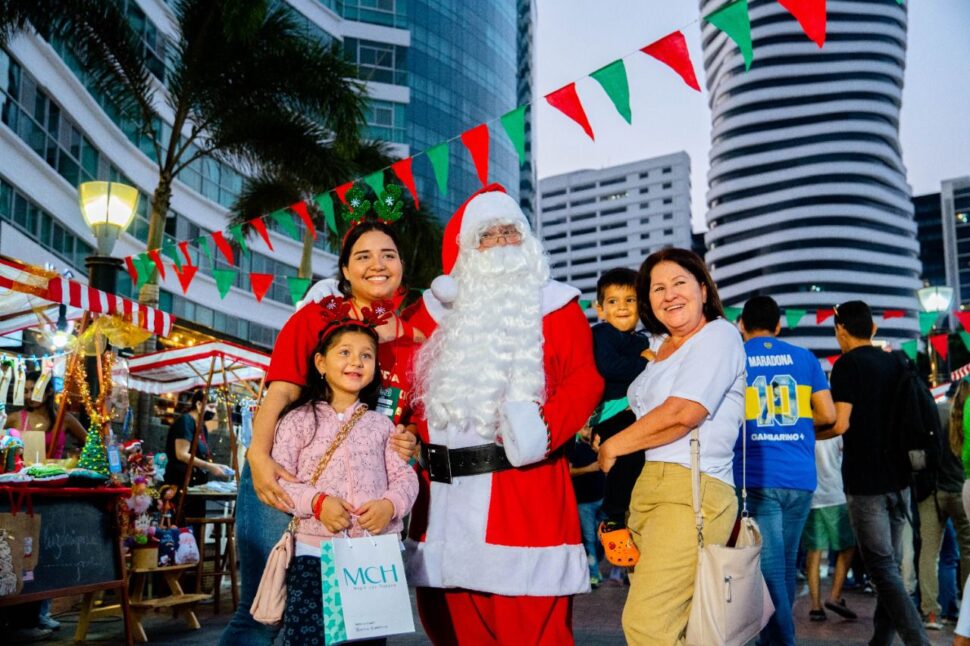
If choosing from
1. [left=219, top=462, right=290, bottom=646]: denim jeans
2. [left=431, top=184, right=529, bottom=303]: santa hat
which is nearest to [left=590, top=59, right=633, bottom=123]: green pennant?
[left=431, top=184, right=529, bottom=303]: santa hat

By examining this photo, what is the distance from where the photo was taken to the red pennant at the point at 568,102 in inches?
284

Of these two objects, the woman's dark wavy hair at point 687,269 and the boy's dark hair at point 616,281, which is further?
the boy's dark hair at point 616,281

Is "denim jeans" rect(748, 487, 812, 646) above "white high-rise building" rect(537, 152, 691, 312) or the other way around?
the other way around

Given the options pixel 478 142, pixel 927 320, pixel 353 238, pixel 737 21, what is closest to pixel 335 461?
pixel 353 238

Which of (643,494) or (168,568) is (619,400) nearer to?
(643,494)

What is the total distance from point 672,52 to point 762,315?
252 centimetres

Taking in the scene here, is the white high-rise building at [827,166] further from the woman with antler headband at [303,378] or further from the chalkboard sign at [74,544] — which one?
the woman with antler headband at [303,378]

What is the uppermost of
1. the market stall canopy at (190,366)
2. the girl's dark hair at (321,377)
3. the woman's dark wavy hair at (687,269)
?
the market stall canopy at (190,366)

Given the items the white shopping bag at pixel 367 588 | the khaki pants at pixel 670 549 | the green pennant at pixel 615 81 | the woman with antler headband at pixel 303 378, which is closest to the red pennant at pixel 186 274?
the green pennant at pixel 615 81

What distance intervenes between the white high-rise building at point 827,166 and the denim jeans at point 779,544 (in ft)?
387

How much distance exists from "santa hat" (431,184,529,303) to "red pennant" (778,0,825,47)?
2.70 m

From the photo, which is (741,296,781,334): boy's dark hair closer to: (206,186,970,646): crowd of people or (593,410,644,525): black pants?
(206,186,970,646): crowd of people

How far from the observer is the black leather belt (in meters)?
3.18

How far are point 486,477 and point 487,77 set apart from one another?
63.6m
